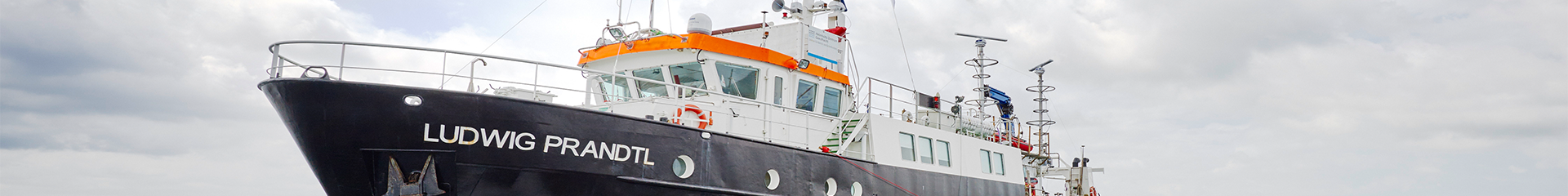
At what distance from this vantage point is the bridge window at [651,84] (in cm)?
1268

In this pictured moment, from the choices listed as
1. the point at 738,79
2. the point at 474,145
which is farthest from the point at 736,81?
the point at 474,145

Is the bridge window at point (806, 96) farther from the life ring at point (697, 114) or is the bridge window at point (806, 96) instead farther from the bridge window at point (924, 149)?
the life ring at point (697, 114)

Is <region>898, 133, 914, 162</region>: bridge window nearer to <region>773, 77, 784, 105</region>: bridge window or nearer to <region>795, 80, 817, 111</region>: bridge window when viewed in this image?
<region>795, 80, 817, 111</region>: bridge window

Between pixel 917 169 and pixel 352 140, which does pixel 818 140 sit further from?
pixel 352 140

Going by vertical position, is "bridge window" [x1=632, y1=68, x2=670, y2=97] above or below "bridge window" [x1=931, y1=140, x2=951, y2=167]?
above

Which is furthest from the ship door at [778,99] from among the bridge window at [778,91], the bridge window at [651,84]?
the bridge window at [651,84]

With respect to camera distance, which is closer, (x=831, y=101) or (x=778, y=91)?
(x=778, y=91)

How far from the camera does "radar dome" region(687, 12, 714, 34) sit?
41.3 ft

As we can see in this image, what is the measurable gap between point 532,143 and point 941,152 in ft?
23.8

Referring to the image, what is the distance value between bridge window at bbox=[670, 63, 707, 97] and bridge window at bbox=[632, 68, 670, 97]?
6.3 inches

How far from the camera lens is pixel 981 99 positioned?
2109cm

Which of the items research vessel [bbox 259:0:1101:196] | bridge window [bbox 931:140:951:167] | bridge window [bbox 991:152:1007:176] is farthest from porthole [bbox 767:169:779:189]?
bridge window [bbox 991:152:1007:176]

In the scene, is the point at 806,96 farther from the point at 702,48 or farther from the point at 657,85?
the point at 657,85

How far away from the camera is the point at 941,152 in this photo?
15070 millimetres
